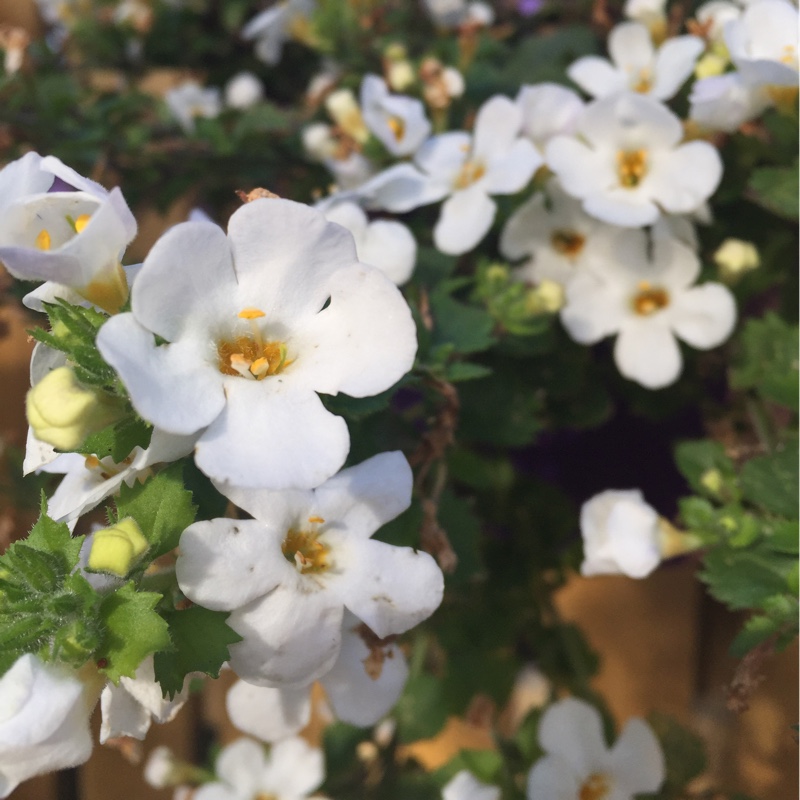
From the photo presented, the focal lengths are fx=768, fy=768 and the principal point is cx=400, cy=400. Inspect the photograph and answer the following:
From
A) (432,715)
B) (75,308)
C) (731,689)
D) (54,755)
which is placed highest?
(75,308)

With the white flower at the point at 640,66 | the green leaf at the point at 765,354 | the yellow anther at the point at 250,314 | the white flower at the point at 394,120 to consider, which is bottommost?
the green leaf at the point at 765,354

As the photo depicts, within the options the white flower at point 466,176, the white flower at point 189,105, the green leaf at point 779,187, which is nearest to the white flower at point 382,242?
the white flower at point 466,176

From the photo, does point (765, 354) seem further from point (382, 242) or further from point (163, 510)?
point (163, 510)

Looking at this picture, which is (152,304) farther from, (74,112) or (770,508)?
(74,112)

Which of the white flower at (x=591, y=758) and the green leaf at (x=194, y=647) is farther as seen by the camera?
the white flower at (x=591, y=758)

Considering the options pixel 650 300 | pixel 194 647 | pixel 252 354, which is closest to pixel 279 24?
pixel 650 300

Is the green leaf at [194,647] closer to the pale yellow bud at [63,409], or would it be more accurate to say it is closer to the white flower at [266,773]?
the pale yellow bud at [63,409]

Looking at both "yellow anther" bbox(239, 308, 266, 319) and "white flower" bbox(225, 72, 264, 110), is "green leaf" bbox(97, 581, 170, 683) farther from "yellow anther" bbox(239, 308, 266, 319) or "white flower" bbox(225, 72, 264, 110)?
"white flower" bbox(225, 72, 264, 110)

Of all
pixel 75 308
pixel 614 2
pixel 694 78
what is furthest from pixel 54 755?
pixel 614 2
